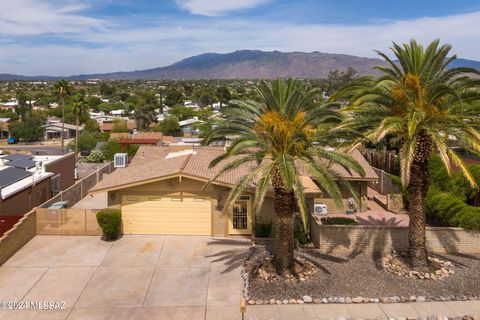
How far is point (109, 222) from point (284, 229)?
8969 mm

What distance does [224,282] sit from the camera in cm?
1773

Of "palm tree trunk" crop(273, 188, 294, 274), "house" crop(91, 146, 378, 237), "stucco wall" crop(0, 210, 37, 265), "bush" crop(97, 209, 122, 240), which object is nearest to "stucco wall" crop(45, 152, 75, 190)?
"stucco wall" crop(0, 210, 37, 265)

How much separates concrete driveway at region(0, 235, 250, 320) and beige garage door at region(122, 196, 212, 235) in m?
0.52

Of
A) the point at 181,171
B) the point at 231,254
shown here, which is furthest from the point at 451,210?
the point at 181,171

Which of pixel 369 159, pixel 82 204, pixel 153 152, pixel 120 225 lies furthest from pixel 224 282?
pixel 369 159

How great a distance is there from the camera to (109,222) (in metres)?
22.0

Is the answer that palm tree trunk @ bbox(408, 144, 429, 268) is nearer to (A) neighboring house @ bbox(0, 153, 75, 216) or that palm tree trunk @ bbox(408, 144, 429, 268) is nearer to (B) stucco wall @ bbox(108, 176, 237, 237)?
(B) stucco wall @ bbox(108, 176, 237, 237)

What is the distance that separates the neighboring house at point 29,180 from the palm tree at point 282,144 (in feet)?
46.0

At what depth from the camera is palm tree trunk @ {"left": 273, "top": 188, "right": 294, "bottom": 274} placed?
1770 cm

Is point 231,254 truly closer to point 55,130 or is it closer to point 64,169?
point 64,169

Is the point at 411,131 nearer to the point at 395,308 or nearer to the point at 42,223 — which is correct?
the point at 395,308

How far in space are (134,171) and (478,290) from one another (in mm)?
17286

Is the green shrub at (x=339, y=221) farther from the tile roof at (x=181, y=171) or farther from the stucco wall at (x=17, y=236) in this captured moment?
the stucco wall at (x=17, y=236)

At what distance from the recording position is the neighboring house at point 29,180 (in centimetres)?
2572
